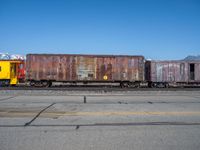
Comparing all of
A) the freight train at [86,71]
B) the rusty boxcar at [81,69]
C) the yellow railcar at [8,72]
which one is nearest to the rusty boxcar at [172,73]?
the freight train at [86,71]

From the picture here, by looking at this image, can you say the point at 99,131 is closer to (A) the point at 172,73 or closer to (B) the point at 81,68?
(B) the point at 81,68

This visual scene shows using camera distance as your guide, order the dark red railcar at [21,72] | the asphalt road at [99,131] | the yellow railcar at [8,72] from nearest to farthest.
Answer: the asphalt road at [99,131] < the yellow railcar at [8,72] < the dark red railcar at [21,72]

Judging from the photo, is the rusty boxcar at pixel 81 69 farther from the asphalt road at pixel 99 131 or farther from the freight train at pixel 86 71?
the asphalt road at pixel 99 131

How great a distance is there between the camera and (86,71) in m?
25.1

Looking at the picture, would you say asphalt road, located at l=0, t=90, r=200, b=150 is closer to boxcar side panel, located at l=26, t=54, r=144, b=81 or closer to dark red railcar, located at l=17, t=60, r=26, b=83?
boxcar side panel, located at l=26, t=54, r=144, b=81

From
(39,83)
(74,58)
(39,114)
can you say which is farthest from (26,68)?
(39,114)

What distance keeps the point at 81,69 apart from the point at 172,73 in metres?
11.5

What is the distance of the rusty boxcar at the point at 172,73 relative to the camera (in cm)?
2592

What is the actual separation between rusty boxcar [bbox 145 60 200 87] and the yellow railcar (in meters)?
16.6

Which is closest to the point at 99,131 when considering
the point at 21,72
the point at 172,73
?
the point at 21,72

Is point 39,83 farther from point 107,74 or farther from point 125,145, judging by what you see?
point 125,145

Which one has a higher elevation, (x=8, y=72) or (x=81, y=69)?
(x=81, y=69)

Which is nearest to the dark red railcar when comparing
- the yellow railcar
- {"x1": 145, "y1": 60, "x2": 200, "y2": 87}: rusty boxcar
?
the yellow railcar

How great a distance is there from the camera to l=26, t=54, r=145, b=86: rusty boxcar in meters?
24.8
